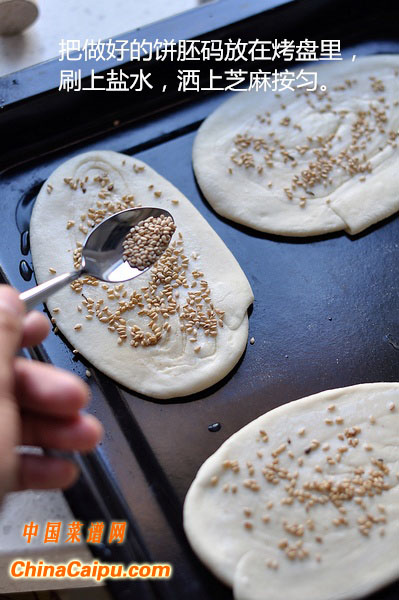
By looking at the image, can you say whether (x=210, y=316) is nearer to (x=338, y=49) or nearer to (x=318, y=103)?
(x=318, y=103)

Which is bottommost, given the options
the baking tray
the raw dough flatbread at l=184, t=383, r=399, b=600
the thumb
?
the raw dough flatbread at l=184, t=383, r=399, b=600

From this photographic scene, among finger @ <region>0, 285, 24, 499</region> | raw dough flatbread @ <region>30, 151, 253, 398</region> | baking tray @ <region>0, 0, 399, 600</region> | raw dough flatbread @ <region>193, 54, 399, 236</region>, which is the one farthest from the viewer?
raw dough flatbread @ <region>193, 54, 399, 236</region>

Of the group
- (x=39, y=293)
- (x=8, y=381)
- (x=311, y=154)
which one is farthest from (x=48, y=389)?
(x=311, y=154)

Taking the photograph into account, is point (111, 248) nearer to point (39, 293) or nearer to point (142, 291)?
point (142, 291)

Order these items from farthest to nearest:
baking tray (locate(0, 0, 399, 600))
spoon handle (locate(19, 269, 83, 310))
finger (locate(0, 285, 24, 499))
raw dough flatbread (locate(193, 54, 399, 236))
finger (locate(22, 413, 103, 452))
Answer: raw dough flatbread (locate(193, 54, 399, 236))
baking tray (locate(0, 0, 399, 600))
spoon handle (locate(19, 269, 83, 310))
finger (locate(22, 413, 103, 452))
finger (locate(0, 285, 24, 499))

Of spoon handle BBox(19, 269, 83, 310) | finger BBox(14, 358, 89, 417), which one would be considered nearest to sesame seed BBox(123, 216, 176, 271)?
spoon handle BBox(19, 269, 83, 310)

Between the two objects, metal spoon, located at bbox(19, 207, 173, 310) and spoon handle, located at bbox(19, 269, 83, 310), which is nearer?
spoon handle, located at bbox(19, 269, 83, 310)

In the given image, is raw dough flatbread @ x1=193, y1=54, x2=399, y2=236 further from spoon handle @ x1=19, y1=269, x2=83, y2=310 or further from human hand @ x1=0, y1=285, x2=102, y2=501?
human hand @ x1=0, y1=285, x2=102, y2=501

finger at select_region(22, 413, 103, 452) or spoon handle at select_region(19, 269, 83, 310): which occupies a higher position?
spoon handle at select_region(19, 269, 83, 310)
